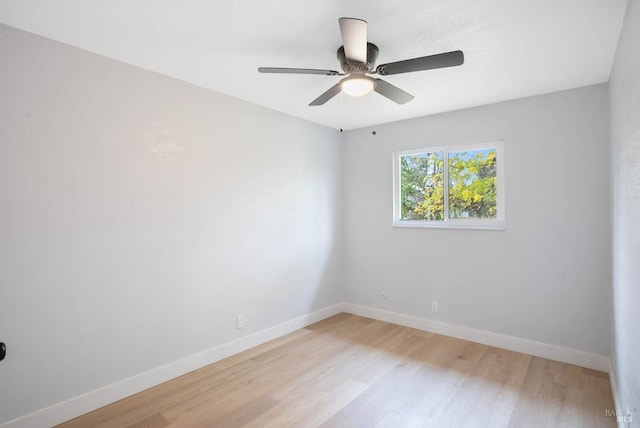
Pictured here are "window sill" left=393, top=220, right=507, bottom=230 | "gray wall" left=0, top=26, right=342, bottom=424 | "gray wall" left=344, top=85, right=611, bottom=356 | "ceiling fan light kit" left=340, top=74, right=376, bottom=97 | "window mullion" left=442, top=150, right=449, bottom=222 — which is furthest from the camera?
"window mullion" left=442, top=150, right=449, bottom=222

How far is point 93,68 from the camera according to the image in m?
2.11

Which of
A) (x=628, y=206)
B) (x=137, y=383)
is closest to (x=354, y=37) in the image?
(x=628, y=206)

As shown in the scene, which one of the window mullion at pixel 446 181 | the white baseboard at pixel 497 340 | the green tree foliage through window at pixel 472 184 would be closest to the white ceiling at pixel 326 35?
the green tree foliage through window at pixel 472 184

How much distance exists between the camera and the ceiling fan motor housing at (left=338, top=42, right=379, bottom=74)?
187cm

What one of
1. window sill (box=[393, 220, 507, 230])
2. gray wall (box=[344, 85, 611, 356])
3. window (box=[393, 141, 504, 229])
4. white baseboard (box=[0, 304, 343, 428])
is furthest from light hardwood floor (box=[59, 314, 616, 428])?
window (box=[393, 141, 504, 229])

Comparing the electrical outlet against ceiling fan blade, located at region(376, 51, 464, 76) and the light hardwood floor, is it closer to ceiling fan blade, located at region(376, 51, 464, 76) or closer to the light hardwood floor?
the light hardwood floor

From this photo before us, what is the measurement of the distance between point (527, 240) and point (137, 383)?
11.3 ft

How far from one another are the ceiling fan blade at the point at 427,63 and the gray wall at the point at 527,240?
1.71 meters

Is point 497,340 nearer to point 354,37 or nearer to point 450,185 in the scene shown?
point 450,185

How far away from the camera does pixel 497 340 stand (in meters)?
3.06

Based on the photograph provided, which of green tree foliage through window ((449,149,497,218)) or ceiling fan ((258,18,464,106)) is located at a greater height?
ceiling fan ((258,18,464,106))

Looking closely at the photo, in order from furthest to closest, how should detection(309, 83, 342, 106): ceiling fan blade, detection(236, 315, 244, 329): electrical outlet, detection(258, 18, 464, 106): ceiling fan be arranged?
detection(236, 315, 244, 329): electrical outlet → detection(309, 83, 342, 106): ceiling fan blade → detection(258, 18, 464, 106): ceiling fan

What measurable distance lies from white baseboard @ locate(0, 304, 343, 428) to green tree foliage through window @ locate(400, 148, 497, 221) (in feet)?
6.55

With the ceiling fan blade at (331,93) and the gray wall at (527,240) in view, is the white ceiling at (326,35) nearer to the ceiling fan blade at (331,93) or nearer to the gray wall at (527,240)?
the ceiling fan blade at (331,93)
